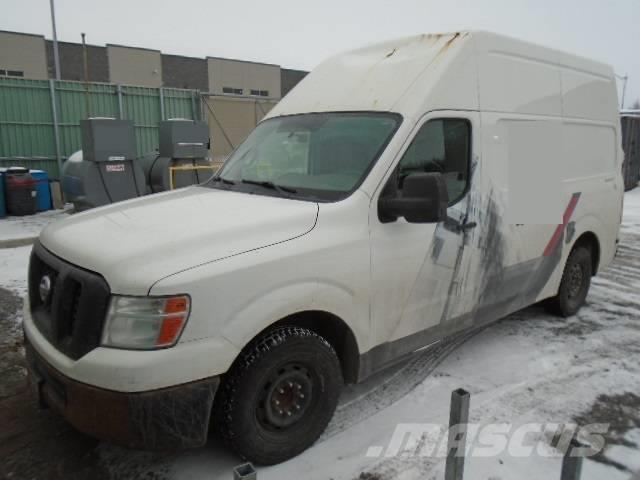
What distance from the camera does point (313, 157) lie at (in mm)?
3479

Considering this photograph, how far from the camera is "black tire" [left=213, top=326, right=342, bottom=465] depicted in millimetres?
2596

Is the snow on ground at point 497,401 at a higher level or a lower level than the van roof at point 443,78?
lower

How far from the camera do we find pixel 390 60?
147 inches

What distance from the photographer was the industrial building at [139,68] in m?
30.0

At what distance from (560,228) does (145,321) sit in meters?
3.80

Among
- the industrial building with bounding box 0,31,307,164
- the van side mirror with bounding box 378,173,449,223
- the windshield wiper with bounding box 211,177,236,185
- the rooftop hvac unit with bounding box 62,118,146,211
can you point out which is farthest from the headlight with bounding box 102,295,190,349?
the industrial building with bounding box 0,31,307,164

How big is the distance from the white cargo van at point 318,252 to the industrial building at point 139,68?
86.7 ft

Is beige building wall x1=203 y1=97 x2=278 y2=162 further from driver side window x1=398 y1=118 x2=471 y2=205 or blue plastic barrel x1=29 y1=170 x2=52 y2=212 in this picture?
driver side window x1=398 y1=118 x2=471 y2=205

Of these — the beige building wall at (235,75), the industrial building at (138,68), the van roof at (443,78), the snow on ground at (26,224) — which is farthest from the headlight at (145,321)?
the beige building wall at (235,75)

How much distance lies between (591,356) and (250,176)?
3.25 m

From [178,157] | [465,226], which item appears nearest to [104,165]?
[178,157]

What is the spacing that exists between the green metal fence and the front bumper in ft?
40.0

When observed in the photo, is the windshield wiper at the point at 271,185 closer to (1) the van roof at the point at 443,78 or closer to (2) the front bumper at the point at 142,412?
(1) the van roof at the point at 443,78

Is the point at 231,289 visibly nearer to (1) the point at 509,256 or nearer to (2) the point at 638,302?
(1) the point at 509,256
